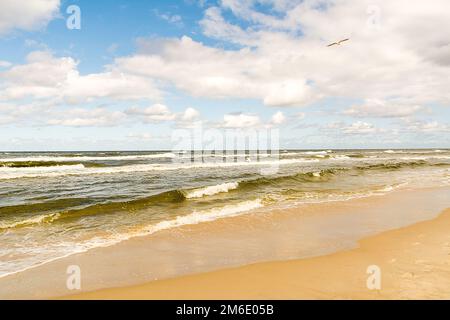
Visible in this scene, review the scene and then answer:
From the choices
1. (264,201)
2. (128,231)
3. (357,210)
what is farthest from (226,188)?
(128,231)

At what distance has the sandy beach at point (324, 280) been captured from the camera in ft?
15.4

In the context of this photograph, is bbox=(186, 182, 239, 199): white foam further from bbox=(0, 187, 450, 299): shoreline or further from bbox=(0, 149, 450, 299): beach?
bbox=(0, 187, 450, 299): shoreline

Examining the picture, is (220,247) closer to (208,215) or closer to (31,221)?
(208,215)

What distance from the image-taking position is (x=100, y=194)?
1584 cm

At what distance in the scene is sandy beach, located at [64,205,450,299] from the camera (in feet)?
15.4

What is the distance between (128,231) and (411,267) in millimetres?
6512

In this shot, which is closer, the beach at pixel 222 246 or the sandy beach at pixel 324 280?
the sandy beach at pixel 324 280

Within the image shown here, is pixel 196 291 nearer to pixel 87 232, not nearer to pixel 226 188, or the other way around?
pixel 87 232
